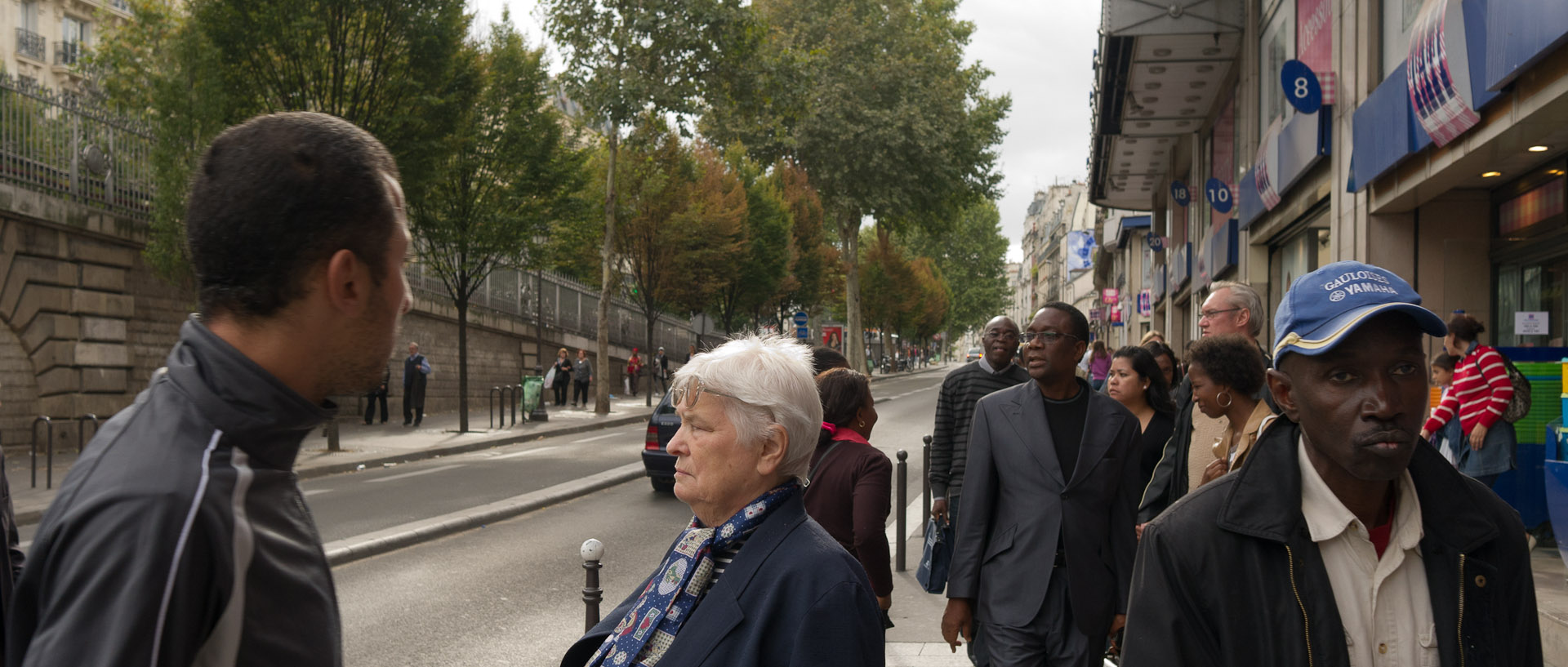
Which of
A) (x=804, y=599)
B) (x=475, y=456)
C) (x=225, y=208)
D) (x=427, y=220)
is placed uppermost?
(x=427, y=220)

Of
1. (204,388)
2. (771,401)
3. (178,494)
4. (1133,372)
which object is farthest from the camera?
(1133,372)

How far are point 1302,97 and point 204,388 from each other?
39.2 feet

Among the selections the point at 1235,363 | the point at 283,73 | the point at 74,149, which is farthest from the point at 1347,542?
the point at 74,149

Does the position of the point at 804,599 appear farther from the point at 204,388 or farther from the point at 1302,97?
the point at 1302,97

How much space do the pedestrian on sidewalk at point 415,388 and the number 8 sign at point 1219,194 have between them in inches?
628

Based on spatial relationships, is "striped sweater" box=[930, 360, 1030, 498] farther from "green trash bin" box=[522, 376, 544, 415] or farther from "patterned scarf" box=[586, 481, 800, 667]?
"green trash bin" box=[522, 376, 544, 415]

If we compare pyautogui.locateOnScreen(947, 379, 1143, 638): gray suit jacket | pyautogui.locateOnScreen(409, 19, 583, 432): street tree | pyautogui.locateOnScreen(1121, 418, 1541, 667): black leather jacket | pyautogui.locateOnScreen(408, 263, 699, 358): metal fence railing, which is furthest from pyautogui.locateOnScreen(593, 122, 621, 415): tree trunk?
pyautogui.locateOnScreen(1121, 418, 1541, 667): black leather jacket

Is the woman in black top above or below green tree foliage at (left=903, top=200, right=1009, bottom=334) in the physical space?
below

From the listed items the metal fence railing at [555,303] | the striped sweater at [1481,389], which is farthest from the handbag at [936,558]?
the metal fence railing at [555,303]

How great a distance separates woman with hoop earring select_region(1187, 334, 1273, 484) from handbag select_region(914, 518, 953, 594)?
1.36 metres

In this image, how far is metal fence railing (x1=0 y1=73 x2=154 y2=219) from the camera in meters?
16.2

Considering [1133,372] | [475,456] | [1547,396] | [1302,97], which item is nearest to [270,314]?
[1133,372]

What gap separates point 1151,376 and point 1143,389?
0.09m

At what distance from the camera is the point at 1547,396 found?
26.7ft
